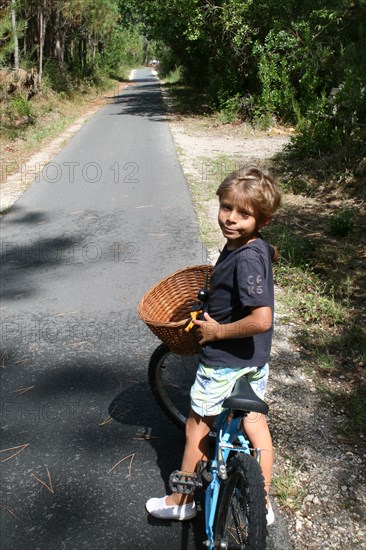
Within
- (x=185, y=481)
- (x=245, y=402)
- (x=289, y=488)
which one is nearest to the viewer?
(x=245, y=402)

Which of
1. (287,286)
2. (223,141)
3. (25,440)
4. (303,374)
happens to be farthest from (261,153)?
(25,440)

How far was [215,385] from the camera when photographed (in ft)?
7.60

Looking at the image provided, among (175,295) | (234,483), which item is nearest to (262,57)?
(175,295)

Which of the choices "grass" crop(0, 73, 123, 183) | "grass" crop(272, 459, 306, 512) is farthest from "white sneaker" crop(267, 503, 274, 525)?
"grass" crop(0, 73, 123, 183)

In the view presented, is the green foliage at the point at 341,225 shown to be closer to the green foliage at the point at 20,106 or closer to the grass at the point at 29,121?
the grass at the point at 29,121

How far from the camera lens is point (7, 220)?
25.2ft

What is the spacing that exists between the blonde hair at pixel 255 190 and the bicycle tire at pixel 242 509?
0.99 meters

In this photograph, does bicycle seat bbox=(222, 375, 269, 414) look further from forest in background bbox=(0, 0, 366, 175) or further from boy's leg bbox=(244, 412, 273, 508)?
forest in background bbox=(0, 0, 366, 175)

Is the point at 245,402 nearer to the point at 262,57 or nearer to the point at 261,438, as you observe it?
the point at 261,438

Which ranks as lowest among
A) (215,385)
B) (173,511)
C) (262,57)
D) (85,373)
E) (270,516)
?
(85,373)

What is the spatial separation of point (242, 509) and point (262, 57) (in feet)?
49.9

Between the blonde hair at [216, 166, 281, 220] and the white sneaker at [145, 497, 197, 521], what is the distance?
4.79 feet

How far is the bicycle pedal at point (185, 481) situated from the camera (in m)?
2.45

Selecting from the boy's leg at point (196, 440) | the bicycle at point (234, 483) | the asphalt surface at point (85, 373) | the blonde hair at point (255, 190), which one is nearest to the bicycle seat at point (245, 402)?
the bicycle at point (234, 483)
